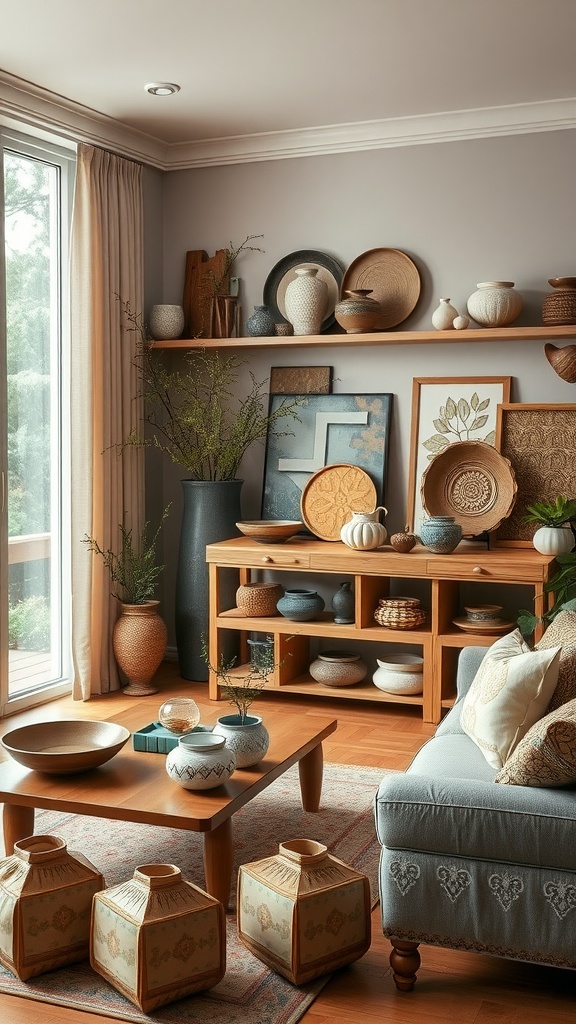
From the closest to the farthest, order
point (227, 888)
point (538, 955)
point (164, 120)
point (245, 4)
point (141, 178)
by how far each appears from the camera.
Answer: point (538, 955), point (227, 888), point (245, 4), point (164, 120), point (141, 178)

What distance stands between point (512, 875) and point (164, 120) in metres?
4.03

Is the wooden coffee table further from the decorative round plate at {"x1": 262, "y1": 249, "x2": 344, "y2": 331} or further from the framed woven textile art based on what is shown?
the decorative round plate at {"x1": 262, "y1": 249, "x2": 344, "y2": 331}

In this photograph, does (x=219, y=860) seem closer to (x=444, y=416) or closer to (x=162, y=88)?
(x=444, y=416)

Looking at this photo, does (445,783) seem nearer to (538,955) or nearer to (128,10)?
(538,955)

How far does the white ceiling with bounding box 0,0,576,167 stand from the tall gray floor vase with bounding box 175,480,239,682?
182 cm

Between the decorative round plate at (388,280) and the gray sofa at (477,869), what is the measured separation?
320 centimetres

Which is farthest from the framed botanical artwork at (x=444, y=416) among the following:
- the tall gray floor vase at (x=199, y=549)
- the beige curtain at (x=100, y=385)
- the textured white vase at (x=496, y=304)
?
the beige curtain at (x=100, y=385)

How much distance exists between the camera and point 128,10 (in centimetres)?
376

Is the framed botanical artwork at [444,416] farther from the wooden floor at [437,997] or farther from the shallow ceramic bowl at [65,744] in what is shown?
the wooden floor at [437,997]

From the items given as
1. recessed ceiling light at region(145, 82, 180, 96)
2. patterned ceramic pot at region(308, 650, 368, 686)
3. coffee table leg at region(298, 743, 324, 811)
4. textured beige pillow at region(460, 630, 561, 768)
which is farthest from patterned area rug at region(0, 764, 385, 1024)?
recessed ceiling light at region(145, 82, 180, 96)

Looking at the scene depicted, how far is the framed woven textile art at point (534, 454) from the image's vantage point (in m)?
4.89

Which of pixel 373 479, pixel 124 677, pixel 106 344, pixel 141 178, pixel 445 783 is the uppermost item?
pixel 141 178

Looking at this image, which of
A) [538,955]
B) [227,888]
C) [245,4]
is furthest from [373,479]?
[538,955]

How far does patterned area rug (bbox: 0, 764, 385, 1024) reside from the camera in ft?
7.70
